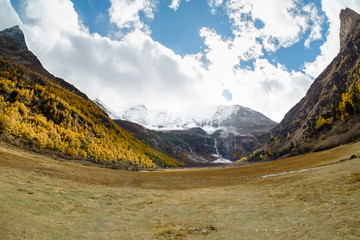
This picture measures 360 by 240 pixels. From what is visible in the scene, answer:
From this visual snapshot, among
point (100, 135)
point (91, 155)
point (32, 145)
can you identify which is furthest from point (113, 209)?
point (100, 135)

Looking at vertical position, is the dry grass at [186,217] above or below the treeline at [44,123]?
below

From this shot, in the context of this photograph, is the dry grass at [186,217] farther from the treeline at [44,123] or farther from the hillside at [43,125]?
the treeline at [44,123]

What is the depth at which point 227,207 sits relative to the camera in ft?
84.2

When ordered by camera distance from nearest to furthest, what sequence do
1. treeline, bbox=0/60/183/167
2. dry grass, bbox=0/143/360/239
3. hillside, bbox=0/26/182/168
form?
dry grass, bbox=0/143/360/239 < hillside, bbox=0/26/182/168 < treeline, bbox=0/60/183/167

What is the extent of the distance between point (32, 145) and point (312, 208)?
326ft

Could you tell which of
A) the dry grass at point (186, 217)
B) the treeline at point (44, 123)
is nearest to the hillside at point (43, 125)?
the treeline at point (44, 123)

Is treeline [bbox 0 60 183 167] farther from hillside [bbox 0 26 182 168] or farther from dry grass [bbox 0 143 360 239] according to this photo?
dry grass [bbox 0 143 360 239]

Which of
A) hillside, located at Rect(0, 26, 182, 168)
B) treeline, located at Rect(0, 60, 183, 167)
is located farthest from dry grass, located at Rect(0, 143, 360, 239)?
treeline, located at Rect(0, 60, 183, 167)

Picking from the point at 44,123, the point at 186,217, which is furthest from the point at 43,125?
the point at 186,217

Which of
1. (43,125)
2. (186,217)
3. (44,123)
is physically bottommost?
(186,217)

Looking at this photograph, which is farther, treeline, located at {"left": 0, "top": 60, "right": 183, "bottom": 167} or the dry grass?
treeline, located at {"left": 0, "top": 60, "right": 183, "bottom": 167}

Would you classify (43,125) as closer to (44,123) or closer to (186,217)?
(44,123)

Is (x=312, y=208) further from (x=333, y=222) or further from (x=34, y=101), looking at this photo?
(x=34, y=101)

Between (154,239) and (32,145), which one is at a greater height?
(32,145)
